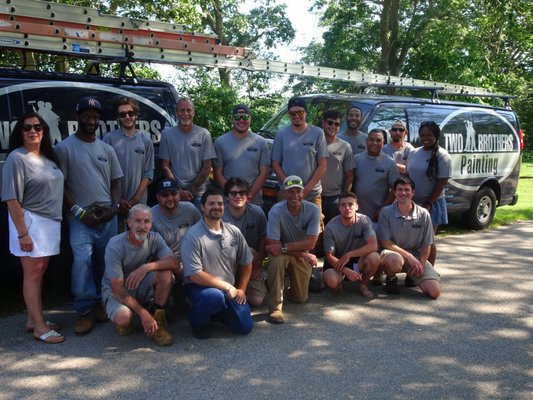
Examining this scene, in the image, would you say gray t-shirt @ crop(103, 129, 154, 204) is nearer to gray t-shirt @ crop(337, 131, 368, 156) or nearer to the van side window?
gray t-shirt @ crop(337, 131, 368, 156)

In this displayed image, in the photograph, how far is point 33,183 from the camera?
4285 mm

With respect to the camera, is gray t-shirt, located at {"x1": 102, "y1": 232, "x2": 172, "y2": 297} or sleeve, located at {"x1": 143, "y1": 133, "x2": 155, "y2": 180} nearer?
gray t-shirt, located at {"x1": 102, "y1": 232, "x2": 172, "y2": 297}

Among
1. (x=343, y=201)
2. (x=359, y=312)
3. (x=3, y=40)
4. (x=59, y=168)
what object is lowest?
(x=359, y=312)

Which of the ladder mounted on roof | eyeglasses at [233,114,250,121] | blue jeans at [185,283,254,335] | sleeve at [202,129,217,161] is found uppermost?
the ladder mounted on roof

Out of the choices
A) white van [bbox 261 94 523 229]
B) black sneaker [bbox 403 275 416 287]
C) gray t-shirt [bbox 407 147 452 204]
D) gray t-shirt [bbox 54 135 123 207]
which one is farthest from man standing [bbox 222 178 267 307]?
white van [bbox 261 94 523 229]

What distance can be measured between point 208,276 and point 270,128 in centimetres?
427

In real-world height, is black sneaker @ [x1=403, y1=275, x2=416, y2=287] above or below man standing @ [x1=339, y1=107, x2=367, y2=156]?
below

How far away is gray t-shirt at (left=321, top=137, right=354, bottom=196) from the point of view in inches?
247

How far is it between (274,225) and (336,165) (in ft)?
4.67

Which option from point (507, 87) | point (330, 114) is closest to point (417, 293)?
point (330, 114)

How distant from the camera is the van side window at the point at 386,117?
7.58 meters

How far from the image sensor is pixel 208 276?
177 inches

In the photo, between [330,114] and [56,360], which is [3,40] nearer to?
[56,360]

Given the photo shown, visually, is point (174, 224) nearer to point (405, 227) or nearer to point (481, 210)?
point (405, 227)
